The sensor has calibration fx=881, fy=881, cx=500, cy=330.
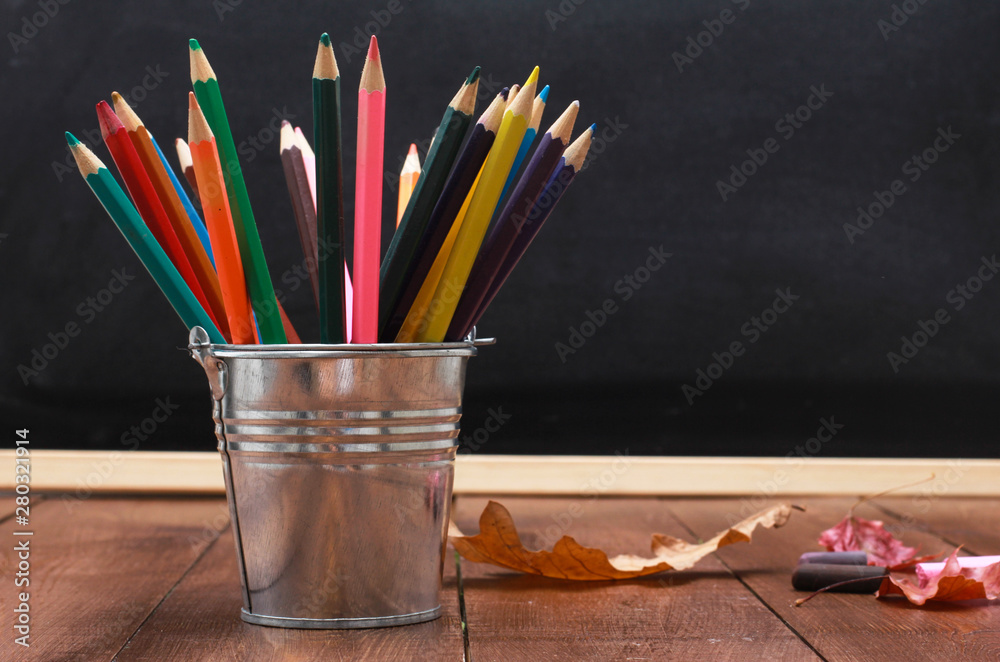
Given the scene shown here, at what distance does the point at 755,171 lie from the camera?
2.93 ft

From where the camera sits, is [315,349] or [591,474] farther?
[591,474]

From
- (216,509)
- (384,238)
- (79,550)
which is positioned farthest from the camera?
(384,238)

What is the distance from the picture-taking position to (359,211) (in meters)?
0.38

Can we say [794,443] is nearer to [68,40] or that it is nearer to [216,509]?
[216,509]

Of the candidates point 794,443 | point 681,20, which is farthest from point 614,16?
point 794,443

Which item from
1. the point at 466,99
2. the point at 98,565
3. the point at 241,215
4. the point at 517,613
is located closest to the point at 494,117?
the point at 466,99

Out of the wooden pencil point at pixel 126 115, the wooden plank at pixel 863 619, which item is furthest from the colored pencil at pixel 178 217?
the wooden plank at pixel 863 619

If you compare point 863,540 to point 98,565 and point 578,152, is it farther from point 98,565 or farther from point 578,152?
point 98,565

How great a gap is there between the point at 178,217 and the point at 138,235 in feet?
0.09

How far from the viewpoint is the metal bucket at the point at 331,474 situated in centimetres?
38

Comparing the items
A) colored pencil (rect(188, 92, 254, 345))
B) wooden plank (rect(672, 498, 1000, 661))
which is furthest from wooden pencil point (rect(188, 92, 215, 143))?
wooden plank (rect(672, 498, 1000, 661))

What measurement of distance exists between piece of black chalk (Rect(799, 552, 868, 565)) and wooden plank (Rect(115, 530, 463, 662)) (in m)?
0.19

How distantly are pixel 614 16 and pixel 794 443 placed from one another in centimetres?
47

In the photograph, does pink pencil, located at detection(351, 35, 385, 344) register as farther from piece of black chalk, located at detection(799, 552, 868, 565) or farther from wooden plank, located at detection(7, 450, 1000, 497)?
wooden plank, located at detection(7, 450, 1000, 497)
